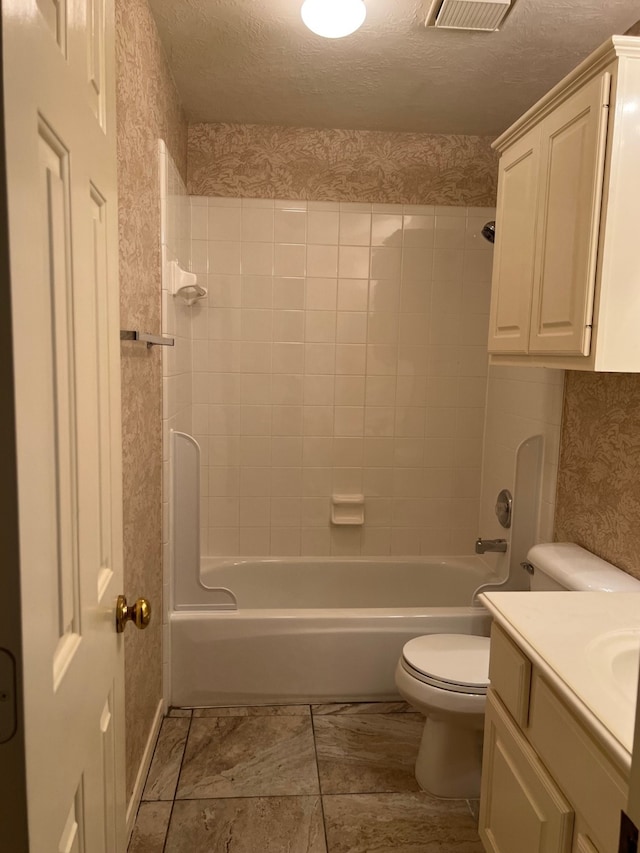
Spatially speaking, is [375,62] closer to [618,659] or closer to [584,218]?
[584,218]

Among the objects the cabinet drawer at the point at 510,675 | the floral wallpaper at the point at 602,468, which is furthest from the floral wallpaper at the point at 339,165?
the cabinet drawer at the point at 510,675

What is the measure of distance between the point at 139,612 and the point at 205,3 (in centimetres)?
182

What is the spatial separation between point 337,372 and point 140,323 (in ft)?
4.56

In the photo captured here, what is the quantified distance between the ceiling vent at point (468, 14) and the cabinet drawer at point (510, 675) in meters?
1.75

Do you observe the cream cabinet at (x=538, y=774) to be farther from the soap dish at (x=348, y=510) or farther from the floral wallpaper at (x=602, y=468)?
the soap dish at (x=348, y=510)

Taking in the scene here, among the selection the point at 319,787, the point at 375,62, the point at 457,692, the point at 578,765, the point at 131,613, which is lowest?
the point at 319,787

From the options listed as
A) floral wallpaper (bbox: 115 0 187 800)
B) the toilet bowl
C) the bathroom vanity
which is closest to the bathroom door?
floral wallpaper (bbox: 115 0 187 800)

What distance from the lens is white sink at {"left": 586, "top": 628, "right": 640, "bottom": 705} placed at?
1.15m

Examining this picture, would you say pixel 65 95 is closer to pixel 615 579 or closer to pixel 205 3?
pixel 205 3

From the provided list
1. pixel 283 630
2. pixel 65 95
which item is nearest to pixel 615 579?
pixel 283 630

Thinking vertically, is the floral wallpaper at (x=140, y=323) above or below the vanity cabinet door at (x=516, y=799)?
above

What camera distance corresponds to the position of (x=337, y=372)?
3.12 meters

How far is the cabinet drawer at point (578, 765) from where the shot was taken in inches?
38.2

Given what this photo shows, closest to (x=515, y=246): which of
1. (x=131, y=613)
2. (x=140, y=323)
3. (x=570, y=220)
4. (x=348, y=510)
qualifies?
(x=570, y=220)
